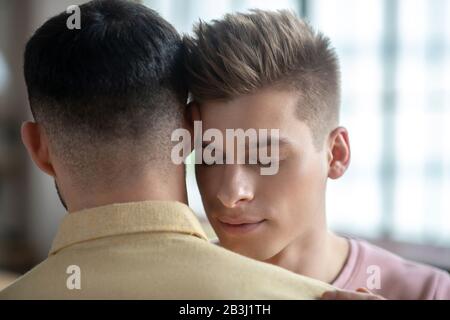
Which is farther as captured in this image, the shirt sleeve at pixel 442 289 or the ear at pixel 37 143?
the shirt sleeve at pixel 442 289

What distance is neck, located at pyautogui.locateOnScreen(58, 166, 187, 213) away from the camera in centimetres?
88

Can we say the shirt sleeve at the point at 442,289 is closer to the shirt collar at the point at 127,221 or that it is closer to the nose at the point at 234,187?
the nose at the point at 234,187

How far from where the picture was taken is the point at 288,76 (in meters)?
1.14

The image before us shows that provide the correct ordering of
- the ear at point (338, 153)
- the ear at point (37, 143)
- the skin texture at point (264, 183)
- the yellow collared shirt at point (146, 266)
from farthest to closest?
the ear at point (338, 153) < the skin texture at point (264, 183) < the ear at point (37, 143) < the yellow collared shirt at point (146, 266)

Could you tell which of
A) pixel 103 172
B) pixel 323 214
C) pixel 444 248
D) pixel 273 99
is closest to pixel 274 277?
pixel 103 172

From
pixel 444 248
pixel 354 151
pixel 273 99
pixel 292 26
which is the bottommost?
pixel 444 248

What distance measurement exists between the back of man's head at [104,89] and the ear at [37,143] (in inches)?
0.6

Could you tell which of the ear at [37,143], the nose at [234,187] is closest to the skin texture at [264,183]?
the nose at [234,187]

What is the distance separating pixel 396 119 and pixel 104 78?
274 cm

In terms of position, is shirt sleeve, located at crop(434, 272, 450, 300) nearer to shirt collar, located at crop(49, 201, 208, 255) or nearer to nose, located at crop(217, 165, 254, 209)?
nose, located at crop(217, 165, 254, 209)

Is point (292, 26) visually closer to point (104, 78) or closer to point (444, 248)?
point (104, 78)

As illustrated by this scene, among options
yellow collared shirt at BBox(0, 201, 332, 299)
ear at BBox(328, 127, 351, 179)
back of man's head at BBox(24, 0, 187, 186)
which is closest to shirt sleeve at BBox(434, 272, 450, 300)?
ear at BBox(328, 127, 351, 179)

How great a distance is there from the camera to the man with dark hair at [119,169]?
802mm

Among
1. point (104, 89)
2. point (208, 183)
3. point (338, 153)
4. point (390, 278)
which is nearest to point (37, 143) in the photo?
point (104, 89)
